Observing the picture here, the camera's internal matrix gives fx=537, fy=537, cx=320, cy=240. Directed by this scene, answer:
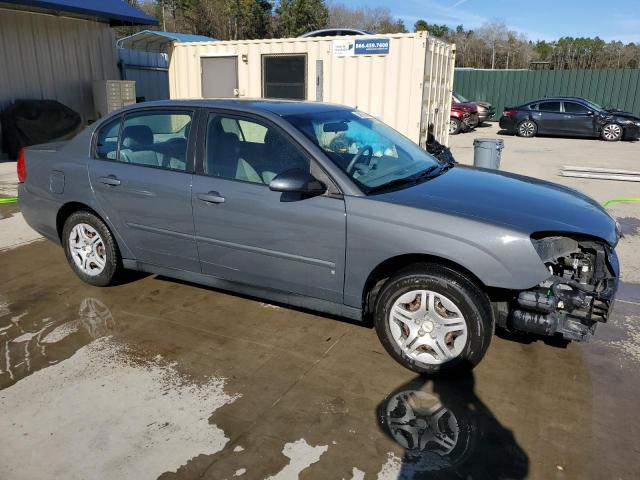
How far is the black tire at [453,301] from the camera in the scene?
3.14 metres

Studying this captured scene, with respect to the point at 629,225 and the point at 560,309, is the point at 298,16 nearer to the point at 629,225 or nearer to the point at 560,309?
the point at 629,225

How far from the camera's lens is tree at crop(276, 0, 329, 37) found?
153 feet

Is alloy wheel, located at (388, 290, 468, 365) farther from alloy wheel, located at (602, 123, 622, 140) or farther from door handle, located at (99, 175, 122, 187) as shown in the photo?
alloy wheel, located at (602, 123, 622, 140)

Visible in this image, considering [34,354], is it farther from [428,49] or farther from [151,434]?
[428,49]

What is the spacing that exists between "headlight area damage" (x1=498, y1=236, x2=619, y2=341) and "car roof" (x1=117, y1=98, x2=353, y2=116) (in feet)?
6.55

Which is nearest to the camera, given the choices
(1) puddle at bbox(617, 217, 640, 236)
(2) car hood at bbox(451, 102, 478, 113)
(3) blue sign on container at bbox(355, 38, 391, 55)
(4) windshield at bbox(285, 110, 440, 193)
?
(4) windshield at bbox(285, 110, 440, 193)

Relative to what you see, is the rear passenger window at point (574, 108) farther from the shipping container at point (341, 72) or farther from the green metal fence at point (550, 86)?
the shipping container at point (341, 72)

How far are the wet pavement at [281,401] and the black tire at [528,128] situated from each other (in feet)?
56.8

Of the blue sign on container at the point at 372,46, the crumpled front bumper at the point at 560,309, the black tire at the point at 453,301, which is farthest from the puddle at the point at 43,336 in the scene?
the blue sign on container at the point at 372,46

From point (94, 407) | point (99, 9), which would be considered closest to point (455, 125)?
point (99, 9)

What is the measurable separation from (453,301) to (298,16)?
47.7 metres

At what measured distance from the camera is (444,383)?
3.33 m

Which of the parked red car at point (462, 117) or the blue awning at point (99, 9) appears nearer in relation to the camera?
the blue awning at point (99, 9)

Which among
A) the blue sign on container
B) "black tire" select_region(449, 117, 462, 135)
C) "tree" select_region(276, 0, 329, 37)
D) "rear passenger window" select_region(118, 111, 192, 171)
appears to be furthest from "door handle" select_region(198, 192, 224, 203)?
"tree" select_region(276, 0, 329, 37)
